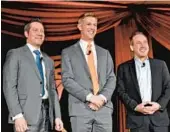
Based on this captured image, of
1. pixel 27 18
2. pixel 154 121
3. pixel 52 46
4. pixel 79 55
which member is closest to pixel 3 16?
pixel 27 18

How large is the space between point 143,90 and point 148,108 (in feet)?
0.58

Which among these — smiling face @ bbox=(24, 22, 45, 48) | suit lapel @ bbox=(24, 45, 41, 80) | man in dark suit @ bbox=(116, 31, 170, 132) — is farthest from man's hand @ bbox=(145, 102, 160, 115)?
smiling face @ bbox=(24, 22, 45, 48)

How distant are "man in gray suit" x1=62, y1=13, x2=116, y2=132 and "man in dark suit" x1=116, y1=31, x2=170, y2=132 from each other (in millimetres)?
153

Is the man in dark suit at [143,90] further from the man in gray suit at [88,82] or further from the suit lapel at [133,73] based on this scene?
the man in gray suit at [88,82]

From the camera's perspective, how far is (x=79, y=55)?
3.36m

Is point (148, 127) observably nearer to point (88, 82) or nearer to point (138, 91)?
point (138, 91)

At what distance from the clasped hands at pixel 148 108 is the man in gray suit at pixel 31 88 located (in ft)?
2.24

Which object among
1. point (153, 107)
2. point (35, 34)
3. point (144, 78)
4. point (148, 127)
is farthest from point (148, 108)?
point (35, 34)

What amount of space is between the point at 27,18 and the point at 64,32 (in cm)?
39

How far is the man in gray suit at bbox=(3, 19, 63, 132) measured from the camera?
304cm

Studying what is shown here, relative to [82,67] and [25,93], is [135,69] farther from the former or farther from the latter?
[25,93]

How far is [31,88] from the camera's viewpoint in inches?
124

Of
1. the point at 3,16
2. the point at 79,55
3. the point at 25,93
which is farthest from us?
the point at 3,16

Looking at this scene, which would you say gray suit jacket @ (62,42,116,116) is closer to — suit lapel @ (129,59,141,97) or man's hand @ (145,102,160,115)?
suit lapel @ (129,59,141,97)
